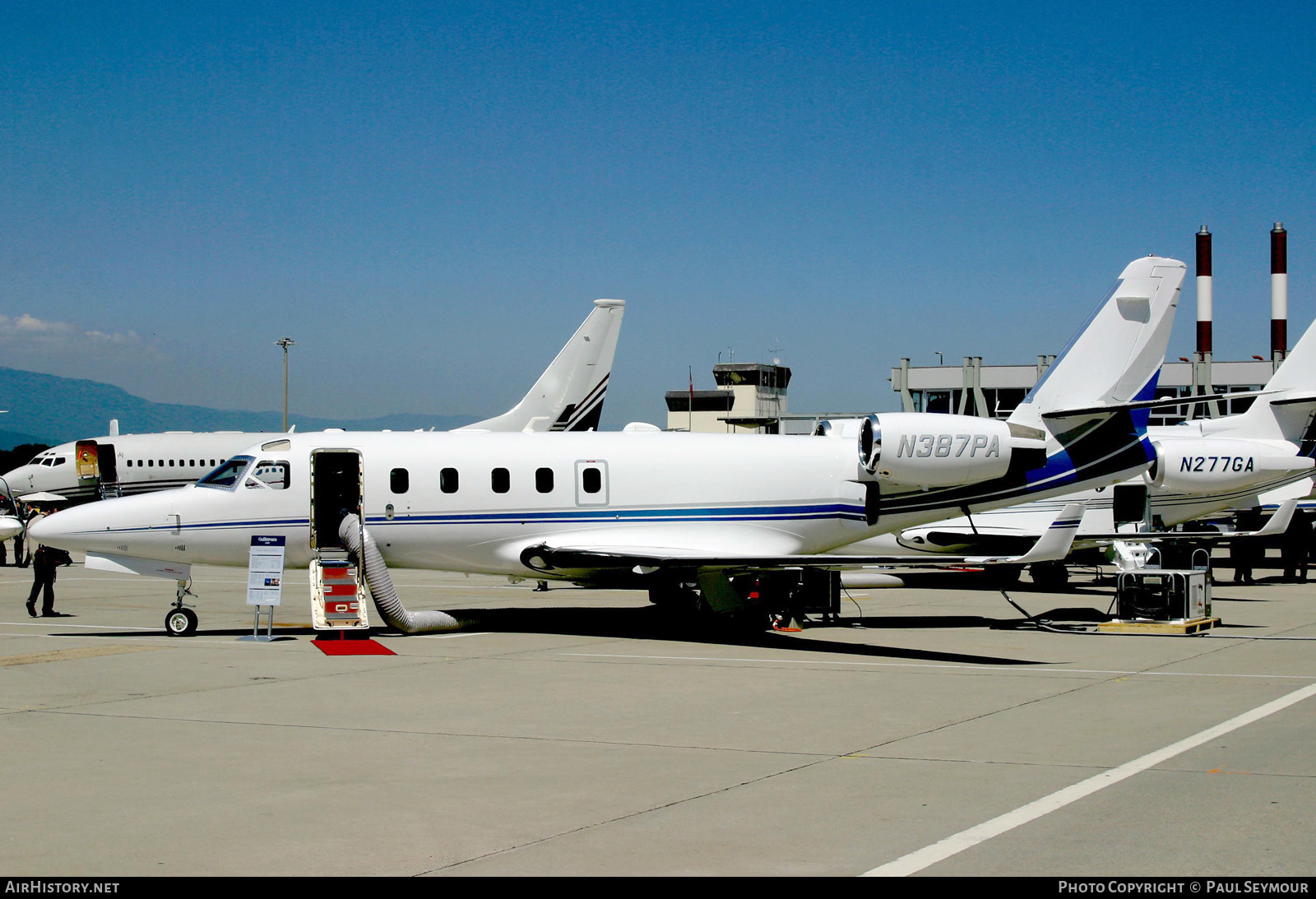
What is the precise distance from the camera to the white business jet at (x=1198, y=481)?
26000mm

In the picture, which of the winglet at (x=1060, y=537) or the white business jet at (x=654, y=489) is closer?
the white business jet at (x=654, y=489)

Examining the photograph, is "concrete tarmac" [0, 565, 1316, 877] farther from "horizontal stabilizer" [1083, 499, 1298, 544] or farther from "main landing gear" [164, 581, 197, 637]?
"horizontal stabilizer" [1083, 499, 1298, 544]

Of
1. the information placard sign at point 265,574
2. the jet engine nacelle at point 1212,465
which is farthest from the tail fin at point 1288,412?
the information placard sign at point 265,574

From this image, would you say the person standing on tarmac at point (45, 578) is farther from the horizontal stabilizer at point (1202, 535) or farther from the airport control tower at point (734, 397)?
the airport control tower at point (734, 397)

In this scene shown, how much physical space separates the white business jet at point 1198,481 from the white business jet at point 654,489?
3.40 metres

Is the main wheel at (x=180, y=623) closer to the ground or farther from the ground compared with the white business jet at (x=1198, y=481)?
closer to the ground

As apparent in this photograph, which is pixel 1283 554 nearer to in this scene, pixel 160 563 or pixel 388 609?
pixel 388 609

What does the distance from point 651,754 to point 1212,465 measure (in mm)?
23296

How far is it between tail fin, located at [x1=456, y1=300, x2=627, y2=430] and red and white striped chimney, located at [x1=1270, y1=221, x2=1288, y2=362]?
4936cm

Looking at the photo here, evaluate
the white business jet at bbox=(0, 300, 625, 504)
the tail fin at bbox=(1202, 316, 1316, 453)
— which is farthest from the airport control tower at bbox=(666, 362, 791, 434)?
the tail fin at bbox=(1202, 316, 1316, 453)

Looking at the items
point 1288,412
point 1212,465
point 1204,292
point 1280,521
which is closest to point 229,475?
point 1212,465

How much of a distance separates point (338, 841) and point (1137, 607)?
628 inches

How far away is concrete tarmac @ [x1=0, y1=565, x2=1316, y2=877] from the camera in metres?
7.09
